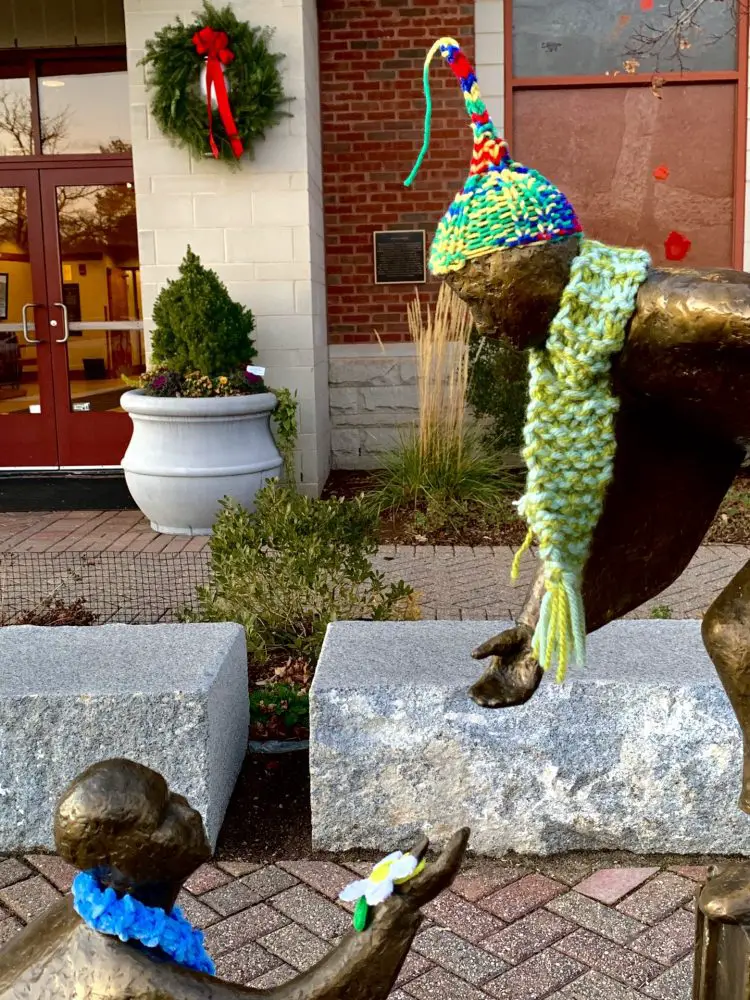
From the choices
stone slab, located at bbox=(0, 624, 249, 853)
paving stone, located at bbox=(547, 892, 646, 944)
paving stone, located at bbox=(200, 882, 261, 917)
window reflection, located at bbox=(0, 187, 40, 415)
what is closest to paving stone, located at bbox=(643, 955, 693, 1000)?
paving stone, located at bbox=(547, 892, 646, 944)

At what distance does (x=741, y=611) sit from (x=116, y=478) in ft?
24.6

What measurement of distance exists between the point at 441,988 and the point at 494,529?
5.01 m

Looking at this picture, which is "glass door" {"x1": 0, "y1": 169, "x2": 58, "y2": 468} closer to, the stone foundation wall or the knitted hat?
the stone foundation wall

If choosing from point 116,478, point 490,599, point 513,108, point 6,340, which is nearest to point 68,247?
point 6,340

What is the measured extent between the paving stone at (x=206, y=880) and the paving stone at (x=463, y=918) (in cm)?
61

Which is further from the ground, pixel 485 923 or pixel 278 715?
pixel 278 715

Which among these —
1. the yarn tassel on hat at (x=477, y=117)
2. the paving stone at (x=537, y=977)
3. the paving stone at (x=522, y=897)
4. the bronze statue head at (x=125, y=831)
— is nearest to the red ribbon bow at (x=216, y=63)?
the paving stone at (x=522, y=897)

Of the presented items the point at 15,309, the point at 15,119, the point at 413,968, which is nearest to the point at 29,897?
the point at 413,968

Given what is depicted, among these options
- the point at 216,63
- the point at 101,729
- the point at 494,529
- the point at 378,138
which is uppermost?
the point at 216,63

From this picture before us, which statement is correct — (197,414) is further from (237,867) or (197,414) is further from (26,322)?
(237,867)

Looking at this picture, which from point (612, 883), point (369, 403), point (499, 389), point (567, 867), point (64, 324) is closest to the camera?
point (612, 883)

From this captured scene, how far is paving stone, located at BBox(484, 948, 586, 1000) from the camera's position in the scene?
8.08 feet

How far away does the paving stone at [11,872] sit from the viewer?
2.95m

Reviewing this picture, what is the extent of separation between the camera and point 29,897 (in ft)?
9.39
